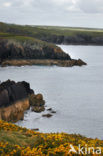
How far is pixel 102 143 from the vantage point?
1489 cm

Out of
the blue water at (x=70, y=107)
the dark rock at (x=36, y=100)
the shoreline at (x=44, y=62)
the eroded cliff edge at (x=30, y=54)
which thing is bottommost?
the blue water at (x=70, y=107)

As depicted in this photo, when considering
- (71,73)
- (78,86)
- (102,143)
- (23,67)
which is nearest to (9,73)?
(23,67)

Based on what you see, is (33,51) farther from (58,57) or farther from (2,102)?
(2,102)

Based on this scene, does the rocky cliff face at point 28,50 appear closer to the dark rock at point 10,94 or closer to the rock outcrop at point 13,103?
the rock outcrop at point 13,103

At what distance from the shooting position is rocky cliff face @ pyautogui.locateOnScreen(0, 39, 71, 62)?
113m

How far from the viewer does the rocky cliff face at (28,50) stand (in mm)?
113250

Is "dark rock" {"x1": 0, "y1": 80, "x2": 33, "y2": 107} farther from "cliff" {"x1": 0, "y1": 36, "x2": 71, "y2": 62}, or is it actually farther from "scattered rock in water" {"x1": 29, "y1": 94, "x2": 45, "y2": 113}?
"cliff" {"x1": 0, "y1": 36, "x2": 71, "y2": 62}

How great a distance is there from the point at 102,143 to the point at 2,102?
23.4 meters

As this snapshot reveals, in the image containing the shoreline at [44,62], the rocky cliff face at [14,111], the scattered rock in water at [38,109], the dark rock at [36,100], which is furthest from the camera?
the shoreline at [44,62]

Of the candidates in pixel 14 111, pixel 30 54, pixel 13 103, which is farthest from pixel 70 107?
pixel 30 54

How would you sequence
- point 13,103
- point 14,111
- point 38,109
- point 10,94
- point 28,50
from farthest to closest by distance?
point 28,50
point 38,109
point 10,94
point 13,103
point 14,111

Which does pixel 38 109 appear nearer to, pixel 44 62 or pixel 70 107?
pixel 70 107

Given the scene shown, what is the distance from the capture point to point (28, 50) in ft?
390

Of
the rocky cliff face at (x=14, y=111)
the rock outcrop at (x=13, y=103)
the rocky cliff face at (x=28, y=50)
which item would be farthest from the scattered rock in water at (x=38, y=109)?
the rocky cliff face at (x=28, y=50)
